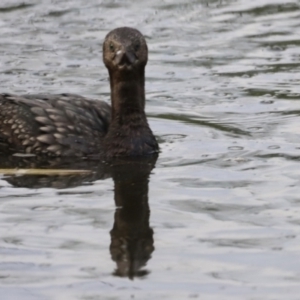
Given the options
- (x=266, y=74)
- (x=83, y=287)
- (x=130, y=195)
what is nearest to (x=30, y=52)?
(x=266, y=74)

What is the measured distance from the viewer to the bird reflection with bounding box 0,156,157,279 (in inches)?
303

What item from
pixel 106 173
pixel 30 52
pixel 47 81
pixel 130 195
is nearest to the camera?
pixel 130 195

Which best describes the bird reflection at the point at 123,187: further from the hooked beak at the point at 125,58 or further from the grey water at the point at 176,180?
the hooked beak at the point at 125,58

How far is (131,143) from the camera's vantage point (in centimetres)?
1066

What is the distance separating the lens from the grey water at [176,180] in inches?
288

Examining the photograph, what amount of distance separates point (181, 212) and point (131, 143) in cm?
210

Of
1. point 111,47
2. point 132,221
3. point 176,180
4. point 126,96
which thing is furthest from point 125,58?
point 132,221

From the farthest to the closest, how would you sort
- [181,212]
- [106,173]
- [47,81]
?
[47,81]
[106,173]
[181,212]

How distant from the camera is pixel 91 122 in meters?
10.9

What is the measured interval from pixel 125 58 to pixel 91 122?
0.90 metres

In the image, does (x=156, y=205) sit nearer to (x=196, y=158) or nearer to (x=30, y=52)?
(x=196, y=158)

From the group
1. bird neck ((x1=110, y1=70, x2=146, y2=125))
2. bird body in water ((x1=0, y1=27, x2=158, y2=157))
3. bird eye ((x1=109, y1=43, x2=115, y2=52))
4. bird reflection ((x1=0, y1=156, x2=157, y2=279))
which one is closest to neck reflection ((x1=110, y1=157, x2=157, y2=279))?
bird reflection ((x1=0, y1=156, x2=157, y2=279))

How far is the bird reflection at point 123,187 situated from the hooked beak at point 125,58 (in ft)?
2.79

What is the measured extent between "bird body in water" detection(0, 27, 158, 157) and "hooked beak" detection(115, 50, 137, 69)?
0.04 ft
